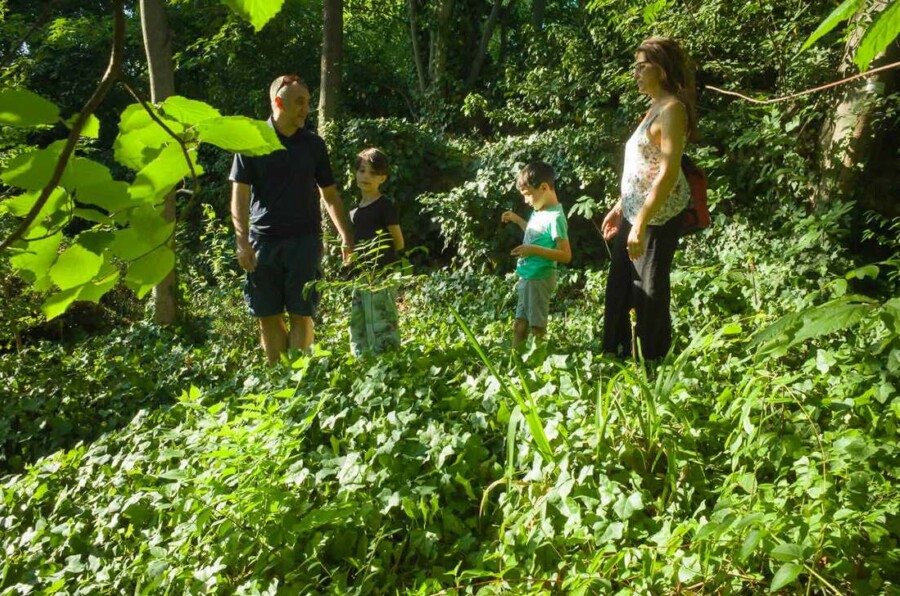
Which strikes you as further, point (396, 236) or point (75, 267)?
point (396, 236)

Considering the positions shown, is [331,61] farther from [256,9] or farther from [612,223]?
[256,9]

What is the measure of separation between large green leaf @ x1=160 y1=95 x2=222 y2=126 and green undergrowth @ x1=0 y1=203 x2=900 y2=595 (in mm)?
1316

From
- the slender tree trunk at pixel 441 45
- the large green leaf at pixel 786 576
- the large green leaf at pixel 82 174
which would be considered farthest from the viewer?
the slender tree trunk at pixel 441 45

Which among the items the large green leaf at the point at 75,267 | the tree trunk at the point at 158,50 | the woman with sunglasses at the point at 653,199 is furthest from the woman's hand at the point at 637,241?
the tree trunk at the point at 158,50

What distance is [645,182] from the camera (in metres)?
3.51

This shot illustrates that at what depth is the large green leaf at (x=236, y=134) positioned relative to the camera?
33.7 inches

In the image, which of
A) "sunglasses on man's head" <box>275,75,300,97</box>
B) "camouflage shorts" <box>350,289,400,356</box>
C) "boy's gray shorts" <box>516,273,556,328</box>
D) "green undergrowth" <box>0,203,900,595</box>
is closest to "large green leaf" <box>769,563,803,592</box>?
"green undergrowth" <box>0,203,900,595</box>

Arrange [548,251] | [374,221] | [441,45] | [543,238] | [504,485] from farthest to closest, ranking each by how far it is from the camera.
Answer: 1. [441,45]
2. [374,221]
3. [543,238]
4. [548,251]
5. [504,485]

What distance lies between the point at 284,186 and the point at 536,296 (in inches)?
68.5

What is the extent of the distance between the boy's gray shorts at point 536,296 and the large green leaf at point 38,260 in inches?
151

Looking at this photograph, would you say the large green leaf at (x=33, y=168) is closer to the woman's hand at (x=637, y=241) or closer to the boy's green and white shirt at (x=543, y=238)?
the woman's hand at (x=637, y=241)

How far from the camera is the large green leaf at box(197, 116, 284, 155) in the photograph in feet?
2.81

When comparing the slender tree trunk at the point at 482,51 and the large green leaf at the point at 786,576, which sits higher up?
the slender tree trunk at the point at 482,51

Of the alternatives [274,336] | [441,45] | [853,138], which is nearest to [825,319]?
[274,336]
